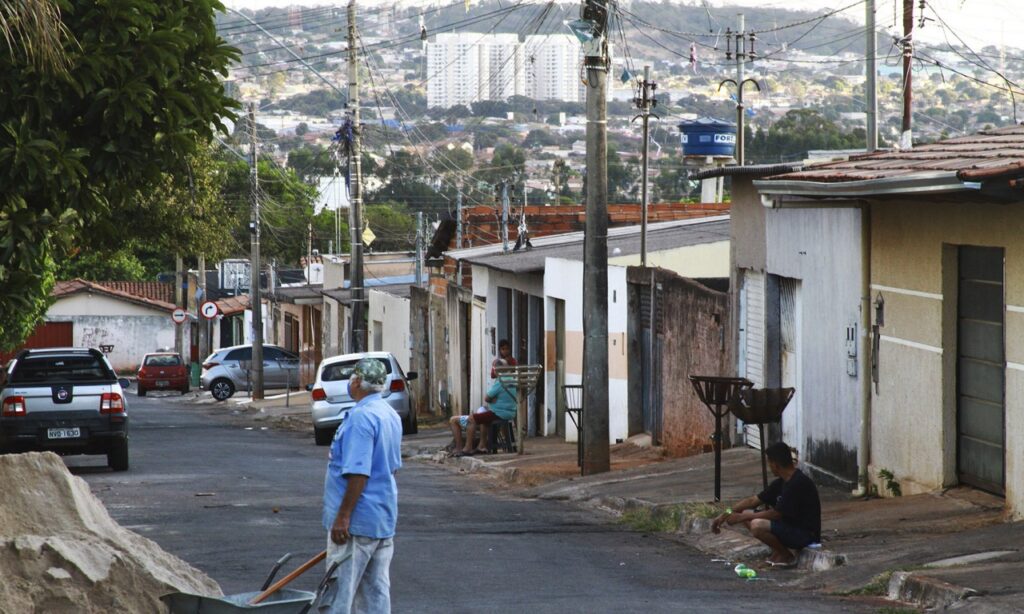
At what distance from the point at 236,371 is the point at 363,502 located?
41621mm

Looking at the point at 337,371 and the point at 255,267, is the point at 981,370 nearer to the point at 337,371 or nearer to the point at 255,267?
the point at 337,371

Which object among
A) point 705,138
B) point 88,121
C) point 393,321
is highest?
point 705,138

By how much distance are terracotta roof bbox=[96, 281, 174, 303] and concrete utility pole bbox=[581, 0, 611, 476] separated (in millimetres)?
62764

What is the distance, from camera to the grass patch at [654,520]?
13672 millimetres

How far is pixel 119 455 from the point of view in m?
20.4

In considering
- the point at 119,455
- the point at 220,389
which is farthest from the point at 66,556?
the point at 220,389

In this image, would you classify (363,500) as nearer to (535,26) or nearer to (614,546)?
(614,546)

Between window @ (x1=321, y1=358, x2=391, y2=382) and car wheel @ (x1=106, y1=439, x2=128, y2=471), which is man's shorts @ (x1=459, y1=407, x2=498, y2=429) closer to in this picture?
car wheel @ (x1=106, y1=439, x2=128, y2=471)

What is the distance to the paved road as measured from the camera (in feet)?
31.8

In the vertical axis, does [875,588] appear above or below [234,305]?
below

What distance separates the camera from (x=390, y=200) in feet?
259

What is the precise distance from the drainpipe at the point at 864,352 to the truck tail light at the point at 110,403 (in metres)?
10.3

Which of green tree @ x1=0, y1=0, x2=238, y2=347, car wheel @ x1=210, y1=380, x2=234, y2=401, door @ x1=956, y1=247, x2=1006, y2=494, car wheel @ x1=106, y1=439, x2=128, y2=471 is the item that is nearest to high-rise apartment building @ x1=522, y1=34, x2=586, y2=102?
car wheel @ x1=210, y1=380, x2=234, y2=401

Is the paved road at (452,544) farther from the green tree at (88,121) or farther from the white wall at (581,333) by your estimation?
the white wall at (581,333)
